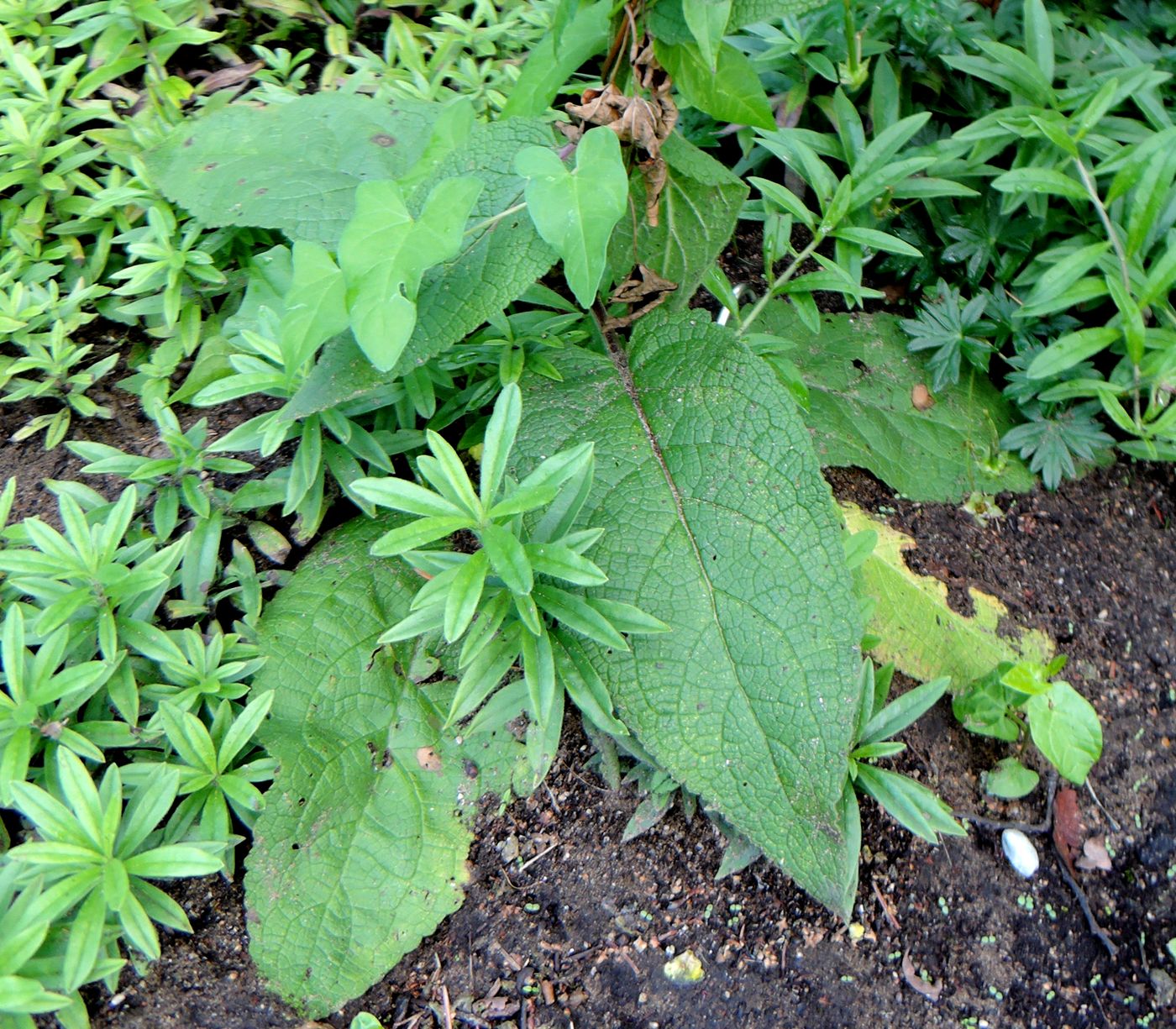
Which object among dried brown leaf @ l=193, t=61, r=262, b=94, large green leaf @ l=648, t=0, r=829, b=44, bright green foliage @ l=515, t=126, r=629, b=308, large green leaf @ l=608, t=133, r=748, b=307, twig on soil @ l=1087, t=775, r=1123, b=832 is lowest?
twig on soil @ l=1087, t=775, r=1123, b=832

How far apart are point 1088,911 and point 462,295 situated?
180 cm

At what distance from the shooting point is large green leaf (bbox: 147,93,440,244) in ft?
7.06

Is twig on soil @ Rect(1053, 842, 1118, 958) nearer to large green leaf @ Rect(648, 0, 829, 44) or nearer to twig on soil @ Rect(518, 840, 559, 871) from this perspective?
twig on soil @ Rect(518, 840, 559, 871)

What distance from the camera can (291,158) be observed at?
2238 millimetres

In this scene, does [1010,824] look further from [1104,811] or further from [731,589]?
[731,589]

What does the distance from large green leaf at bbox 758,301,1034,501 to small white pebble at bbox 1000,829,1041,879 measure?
815 mm

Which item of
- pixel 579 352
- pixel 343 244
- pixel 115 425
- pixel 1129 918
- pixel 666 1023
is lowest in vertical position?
pixel 666 1023

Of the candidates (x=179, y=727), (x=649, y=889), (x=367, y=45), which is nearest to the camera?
(x=179, y=727)

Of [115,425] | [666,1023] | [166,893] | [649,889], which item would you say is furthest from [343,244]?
[666,1023]

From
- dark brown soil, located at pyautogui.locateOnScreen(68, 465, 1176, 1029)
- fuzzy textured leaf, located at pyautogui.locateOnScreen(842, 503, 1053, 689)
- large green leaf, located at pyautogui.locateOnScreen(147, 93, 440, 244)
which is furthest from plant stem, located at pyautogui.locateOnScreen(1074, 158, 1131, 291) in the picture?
large green leaf, located at pyautogui.locateOnScreen(147, 93, 440, 244)

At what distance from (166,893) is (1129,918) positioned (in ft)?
6.27

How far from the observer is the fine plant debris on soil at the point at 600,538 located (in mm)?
1652

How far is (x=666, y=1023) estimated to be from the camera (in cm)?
174

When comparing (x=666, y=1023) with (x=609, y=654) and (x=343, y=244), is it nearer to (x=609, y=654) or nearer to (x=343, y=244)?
(x=609, y=654)
